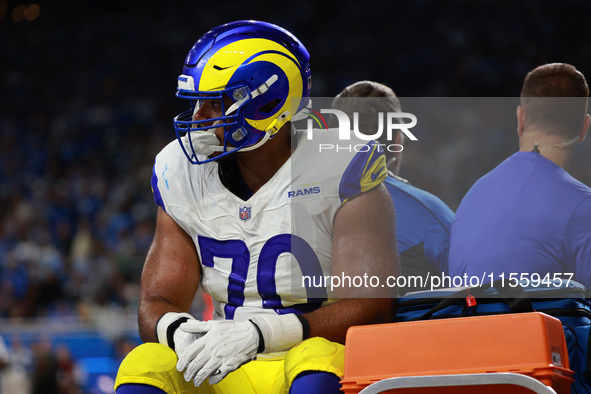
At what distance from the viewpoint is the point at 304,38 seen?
10539 mm

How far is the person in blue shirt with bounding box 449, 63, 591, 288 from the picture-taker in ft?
6.80

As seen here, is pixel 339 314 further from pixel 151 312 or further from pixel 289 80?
pixel 289 80

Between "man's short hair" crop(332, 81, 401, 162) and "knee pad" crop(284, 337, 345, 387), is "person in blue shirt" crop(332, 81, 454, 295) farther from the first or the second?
"knee pad" crop(284, 337, 345, 387)

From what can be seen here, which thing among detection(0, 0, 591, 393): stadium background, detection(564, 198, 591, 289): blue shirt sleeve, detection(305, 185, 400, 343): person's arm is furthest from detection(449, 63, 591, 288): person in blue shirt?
detection(0, 0, 591, 393): stadium background

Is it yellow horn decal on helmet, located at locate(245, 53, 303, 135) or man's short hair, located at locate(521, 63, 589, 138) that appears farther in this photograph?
man's short hair, located at locate(521, 63, 589, 138)

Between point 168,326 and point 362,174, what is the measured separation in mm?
599

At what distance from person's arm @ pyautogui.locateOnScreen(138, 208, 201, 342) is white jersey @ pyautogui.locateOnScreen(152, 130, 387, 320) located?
0.03 m

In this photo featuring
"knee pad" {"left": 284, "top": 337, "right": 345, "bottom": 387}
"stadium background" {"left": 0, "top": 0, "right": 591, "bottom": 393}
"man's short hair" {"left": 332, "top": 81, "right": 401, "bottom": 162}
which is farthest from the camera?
"stadium background" {"left": 0, "top": 0, "right": 591, "bottom": 393}

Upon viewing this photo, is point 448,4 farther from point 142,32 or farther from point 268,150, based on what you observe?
point 268,150

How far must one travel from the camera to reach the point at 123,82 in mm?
11000

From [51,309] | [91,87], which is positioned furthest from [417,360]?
[91,87]

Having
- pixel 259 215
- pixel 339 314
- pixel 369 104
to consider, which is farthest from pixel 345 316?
pixel 369 104

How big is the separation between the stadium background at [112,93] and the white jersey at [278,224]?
14.4 feet

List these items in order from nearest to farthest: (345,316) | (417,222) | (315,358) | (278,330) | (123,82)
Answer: (315,358)
(278,330)
(345,316)
(417,222)
(123,82)
